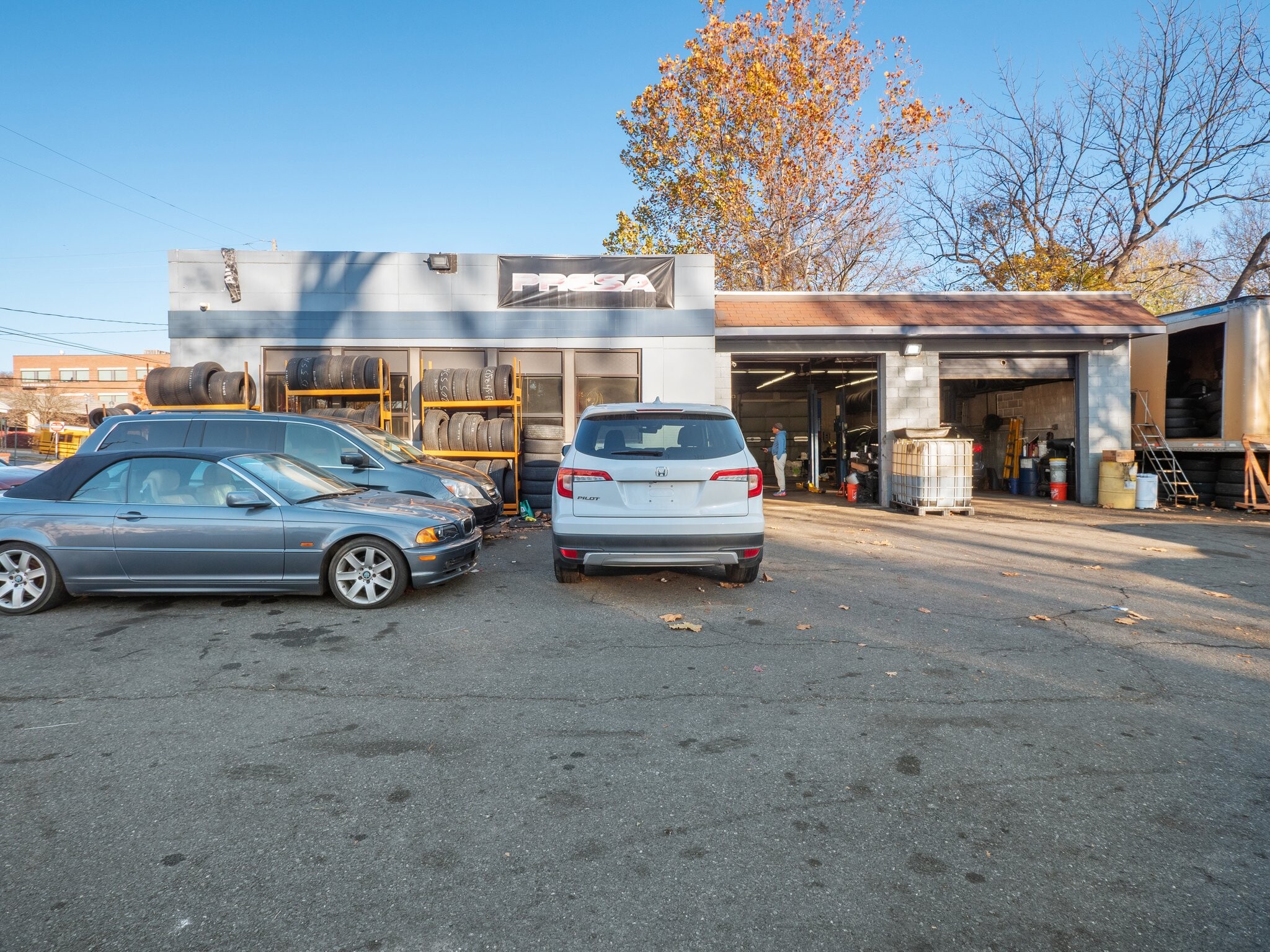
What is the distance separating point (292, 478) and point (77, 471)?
169 cm

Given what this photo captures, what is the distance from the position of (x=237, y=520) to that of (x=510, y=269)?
29.9 feet

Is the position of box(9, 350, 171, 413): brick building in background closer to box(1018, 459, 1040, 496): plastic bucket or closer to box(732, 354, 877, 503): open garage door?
box(732, 354, 877, 503): open garage door

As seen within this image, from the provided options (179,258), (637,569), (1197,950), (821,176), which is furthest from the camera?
(821,176)

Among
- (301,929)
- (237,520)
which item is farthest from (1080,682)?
(237,520)

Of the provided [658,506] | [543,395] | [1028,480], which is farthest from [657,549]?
[1028,480]

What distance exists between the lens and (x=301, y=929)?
2225 mm

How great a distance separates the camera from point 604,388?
1423 cm

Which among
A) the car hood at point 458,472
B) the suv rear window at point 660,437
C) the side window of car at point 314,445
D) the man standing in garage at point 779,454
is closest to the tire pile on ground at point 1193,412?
the man standing in garage at point 779,454

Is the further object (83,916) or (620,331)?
(620,331)

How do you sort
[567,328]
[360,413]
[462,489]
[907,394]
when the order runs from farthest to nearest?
1. [907,394]
2. [567,328]
3. [360,413]
4. [462,489]

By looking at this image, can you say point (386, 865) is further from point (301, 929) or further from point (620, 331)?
point (620, 331)

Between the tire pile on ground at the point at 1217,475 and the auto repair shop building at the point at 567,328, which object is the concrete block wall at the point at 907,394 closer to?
the auto repair shop building at the point at 567,328

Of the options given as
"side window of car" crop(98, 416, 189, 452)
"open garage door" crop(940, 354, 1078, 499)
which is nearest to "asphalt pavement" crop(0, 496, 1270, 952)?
"side window of car" crop(98, 416, 189, 452)

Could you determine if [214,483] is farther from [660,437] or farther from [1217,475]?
[1217,475]
